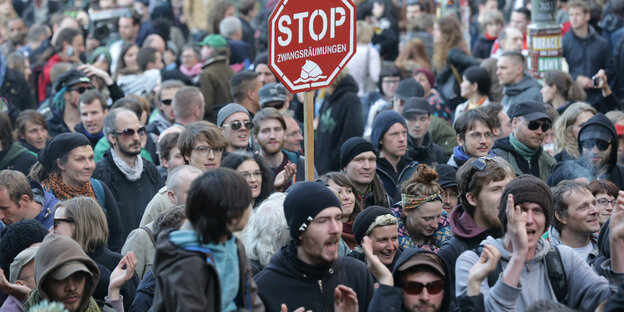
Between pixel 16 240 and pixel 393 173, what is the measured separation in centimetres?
383

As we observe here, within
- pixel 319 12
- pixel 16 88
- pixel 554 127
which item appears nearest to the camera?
pixel 319 12

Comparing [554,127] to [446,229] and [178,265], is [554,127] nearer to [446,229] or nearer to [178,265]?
[446,229]

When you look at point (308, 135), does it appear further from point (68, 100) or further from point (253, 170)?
point (68, 100)

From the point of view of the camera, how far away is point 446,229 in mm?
6758

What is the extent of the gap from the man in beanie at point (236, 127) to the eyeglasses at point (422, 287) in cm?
411

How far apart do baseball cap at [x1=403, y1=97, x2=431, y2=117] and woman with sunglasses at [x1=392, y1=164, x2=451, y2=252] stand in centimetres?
291

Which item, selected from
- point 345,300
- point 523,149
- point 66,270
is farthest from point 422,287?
point 523,149

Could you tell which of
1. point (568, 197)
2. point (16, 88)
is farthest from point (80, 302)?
point (16, 88)

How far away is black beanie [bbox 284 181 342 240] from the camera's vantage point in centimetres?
472

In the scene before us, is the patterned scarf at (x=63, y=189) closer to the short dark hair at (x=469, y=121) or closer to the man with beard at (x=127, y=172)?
the man with beard at (x=127, y=172)

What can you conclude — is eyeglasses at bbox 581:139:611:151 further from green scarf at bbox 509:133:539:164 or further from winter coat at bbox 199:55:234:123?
winter coat at bbox 199:55:234:123

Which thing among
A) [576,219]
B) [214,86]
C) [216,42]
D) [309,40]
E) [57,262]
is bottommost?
[576,219]

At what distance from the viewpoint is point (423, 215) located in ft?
21.9

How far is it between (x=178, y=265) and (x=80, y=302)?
4.20 feet
